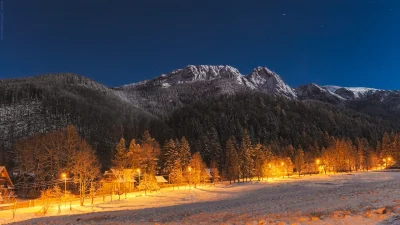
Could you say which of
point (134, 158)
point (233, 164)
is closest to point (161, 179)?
point (134, 158)

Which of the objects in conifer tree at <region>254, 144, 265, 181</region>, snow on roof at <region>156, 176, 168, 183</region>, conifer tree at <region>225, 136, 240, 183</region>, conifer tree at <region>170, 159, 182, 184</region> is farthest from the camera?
conifer tree at <region>254, 144, 265, 181</region>

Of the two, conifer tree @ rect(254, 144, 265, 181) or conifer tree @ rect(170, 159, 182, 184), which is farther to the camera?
conifer tree @ rect(254, 144, 265, 181)

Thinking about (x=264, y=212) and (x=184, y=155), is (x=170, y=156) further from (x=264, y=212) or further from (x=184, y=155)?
(x=264, y=212)

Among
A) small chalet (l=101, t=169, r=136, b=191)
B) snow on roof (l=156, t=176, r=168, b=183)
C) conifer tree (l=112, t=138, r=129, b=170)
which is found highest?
conifer tree (l=112, t=138, r=129, b=170)

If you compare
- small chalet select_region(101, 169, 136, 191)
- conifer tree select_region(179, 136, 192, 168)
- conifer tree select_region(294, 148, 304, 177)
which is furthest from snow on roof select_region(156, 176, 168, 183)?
conifer tree select_region(294, 148, 304, 177)

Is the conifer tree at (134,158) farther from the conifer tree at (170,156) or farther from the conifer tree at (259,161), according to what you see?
the conifer tree at (259,161)

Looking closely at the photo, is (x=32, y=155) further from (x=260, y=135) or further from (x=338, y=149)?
(x=260, y=135)

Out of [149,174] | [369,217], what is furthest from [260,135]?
[369,217]

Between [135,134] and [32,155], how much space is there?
114 m

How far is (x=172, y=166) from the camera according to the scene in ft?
272

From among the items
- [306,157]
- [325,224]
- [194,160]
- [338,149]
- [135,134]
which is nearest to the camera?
[325,224]

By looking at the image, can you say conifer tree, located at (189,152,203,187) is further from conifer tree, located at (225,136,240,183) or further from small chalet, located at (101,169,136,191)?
small chalet, located at (101,169,136,191)

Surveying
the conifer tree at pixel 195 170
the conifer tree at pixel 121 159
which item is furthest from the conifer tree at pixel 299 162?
the conifer tree at pixel 121 159

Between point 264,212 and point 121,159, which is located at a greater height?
point 121,159
